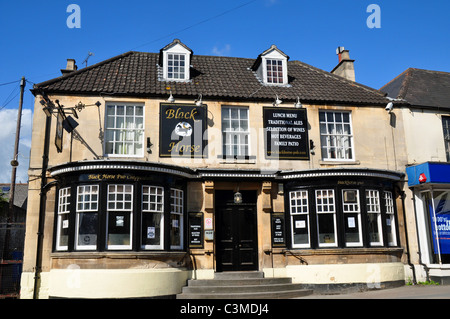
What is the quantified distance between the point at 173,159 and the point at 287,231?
492cm

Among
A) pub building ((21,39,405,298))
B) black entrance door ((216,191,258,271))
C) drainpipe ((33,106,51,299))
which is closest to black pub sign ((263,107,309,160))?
pub building ((21,39,405,298))

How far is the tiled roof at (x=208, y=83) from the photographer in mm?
15203

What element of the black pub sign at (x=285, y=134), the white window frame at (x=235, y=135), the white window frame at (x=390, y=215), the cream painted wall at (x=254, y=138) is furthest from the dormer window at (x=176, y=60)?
the white window frame at (x=390, y=215)

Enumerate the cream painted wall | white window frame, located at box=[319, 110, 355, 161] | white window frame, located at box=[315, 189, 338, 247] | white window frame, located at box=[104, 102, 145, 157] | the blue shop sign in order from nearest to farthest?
the cream painted wall < white window frame, located at box=[315, 189, 338, 247] < white window frame, located at box=[104, 102, 145, 157] < the blue shop sign < white window frame, located at box=[319, 110, 355, 161]

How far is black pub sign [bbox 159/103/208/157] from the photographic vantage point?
14.9m

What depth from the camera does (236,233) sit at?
587 inches

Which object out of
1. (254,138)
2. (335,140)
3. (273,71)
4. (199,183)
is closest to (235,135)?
(254,138)

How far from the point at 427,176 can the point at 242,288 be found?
8.05 m

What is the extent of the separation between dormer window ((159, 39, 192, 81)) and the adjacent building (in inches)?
343

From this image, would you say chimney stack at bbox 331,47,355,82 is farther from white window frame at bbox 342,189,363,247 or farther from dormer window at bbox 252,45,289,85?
white window frame at bbox 342,189,363,247
